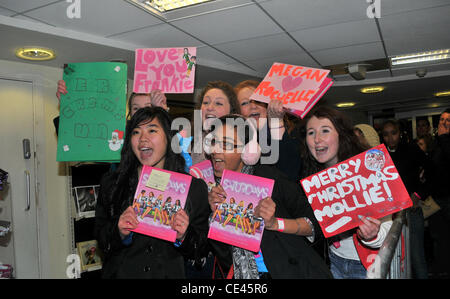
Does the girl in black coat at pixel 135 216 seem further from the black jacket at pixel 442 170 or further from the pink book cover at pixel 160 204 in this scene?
the black jacket at pixel 442 170

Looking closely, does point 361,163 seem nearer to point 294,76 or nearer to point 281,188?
point 281,188

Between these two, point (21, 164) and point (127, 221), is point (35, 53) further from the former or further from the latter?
point (127, 221)

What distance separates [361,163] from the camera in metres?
1.61

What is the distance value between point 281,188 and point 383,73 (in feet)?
18.5

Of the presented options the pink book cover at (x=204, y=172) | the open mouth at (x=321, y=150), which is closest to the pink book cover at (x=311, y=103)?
the open mouth at (x=321, y=150)

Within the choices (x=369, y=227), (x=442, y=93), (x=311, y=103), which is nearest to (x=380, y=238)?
(x=369, y=227)

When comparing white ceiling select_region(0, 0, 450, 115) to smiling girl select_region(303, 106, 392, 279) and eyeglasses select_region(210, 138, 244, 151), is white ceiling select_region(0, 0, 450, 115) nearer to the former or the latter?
smiling girl select_region(303, 106, 392, 279)

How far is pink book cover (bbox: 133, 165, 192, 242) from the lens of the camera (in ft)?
5.28

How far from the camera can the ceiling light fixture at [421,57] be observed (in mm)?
5328

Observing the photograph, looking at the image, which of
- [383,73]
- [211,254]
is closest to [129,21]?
[211,254]

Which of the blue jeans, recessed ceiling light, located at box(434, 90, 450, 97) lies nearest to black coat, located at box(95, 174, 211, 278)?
the blue jeans

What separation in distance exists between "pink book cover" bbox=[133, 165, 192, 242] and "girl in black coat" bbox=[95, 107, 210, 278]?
0.03 metres

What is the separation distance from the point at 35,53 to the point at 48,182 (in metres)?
1.56

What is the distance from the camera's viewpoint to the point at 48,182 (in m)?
4.35
